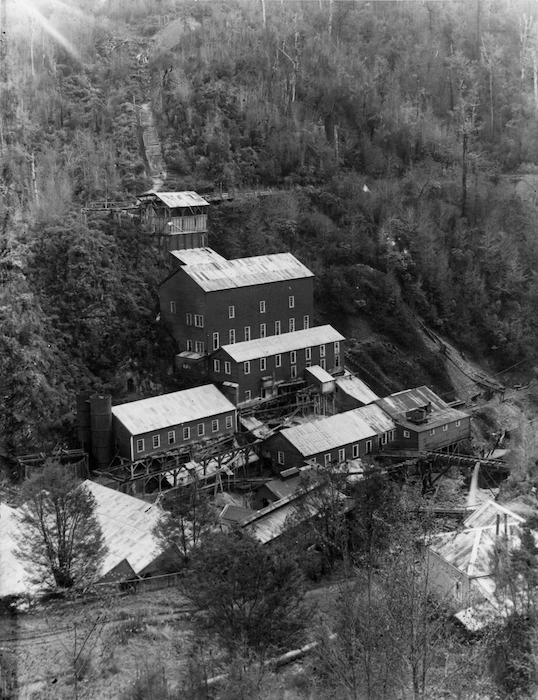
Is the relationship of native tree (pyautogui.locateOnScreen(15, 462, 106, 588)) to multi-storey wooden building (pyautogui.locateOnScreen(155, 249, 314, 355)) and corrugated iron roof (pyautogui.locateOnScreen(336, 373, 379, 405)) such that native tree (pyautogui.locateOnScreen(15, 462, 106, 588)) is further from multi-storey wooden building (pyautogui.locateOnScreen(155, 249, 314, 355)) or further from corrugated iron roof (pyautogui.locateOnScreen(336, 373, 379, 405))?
corrugated iron roof (pyautogui.locateOnScreen(336, 373, 379, 405))

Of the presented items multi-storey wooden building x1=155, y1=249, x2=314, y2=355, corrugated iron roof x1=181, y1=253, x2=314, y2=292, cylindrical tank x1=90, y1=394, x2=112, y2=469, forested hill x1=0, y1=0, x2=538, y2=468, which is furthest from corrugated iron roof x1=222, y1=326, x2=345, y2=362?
cylindrical tank x1=90, y1=394, x2=112, y2=469

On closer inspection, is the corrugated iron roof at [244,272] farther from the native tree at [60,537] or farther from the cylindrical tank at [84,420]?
the native tree at [60,537]

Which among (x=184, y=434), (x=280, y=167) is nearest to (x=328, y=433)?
(x=184, y=434)

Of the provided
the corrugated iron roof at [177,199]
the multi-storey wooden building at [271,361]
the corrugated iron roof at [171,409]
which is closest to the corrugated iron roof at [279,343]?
the multi-storey wooden building at [271,361]

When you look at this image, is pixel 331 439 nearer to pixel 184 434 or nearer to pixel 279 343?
pixel 184 434

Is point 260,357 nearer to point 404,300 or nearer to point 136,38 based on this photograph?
point 404,300
